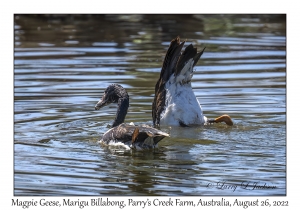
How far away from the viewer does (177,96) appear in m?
11.3

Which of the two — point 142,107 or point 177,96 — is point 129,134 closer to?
point 177,96

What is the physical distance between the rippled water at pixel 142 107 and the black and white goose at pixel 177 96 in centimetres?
20

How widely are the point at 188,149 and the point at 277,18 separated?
16086 mm

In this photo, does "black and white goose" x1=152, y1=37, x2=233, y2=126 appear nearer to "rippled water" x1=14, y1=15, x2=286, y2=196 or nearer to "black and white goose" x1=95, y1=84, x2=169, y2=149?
"rippled water" x1=14, y1=15, x2=286, y2=196

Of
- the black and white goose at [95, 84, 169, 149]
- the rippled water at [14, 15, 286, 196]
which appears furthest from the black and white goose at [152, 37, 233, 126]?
the black and white goose at [95, 84, 169, 149]

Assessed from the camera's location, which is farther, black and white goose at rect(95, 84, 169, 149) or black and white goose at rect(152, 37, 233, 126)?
black and white goose at rect(152, 37, 233, 126)

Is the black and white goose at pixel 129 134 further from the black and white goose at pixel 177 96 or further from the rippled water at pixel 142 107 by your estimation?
the black and white goose at pixel 177 96

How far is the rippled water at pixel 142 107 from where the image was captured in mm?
8312

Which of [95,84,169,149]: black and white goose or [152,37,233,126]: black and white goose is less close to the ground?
[152,37,233,126]: black and white goose

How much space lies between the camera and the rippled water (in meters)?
8.31

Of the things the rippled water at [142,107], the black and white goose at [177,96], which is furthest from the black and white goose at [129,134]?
the black and white goose at [177,96]

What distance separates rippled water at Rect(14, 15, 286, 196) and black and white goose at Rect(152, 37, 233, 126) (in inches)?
8.0

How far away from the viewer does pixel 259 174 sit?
839cm

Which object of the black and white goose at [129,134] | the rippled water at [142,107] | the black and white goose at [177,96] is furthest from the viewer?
the black and white goose at [177,96]
